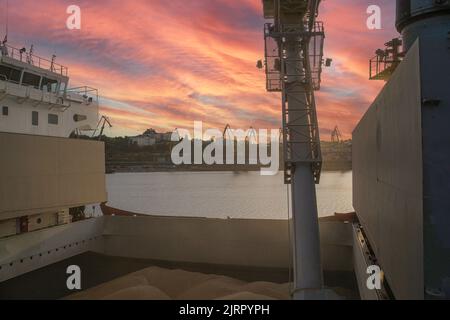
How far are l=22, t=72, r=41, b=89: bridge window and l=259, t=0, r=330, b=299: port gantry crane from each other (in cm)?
1380

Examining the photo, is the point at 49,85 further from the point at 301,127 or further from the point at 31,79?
the point at 301,127

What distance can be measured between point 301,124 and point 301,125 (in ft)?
0.13

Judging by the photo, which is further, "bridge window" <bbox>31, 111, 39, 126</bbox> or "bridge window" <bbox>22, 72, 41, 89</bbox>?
"bridge window" <bbox>22, 72, 41, 89</bbox>

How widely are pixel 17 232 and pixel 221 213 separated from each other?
1370 inches

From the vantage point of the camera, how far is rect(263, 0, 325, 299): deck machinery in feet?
28.8

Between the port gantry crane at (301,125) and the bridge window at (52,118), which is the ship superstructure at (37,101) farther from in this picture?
the port gantry crane at (301,125)

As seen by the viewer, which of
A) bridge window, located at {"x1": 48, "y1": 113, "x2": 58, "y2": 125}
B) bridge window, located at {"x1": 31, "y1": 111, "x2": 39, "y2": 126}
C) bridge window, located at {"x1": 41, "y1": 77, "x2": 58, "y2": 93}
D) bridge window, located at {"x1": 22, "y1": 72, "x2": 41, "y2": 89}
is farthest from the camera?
bridge window, located at {"x1": 41, "y1": 77, "x2": 58, "y2": 93}
